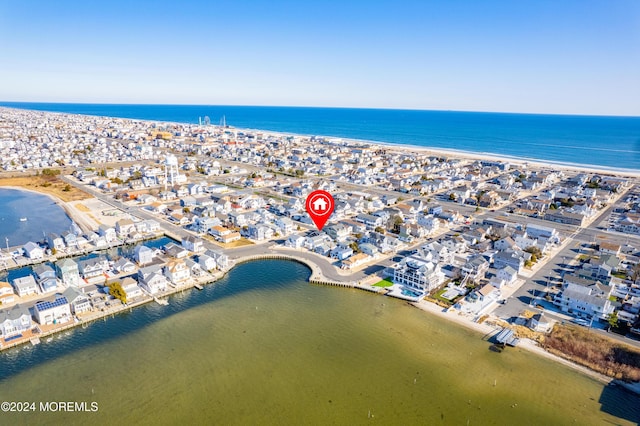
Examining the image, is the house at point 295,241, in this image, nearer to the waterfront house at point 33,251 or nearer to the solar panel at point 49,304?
the solar panel at point 49,304

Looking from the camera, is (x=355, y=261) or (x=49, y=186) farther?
(x=49, y=186)

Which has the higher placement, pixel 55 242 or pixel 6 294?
pixel 55 242

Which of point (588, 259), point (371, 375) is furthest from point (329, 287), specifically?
point (588, 259)

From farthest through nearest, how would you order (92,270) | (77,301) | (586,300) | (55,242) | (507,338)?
1. (55,242)
2. (92,270)
3. (586,300)
4. (77,301)
5. (507,338)

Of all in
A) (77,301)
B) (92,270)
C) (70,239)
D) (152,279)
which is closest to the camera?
(77,301)

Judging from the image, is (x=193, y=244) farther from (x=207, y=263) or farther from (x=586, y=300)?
(x=586, y=300)

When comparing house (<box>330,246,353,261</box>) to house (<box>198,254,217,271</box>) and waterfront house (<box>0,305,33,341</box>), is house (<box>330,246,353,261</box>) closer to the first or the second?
house (<box>198,254,217,271</box>)

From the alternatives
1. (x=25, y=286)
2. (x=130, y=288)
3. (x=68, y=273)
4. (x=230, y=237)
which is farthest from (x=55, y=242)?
(x=230, y=237)
